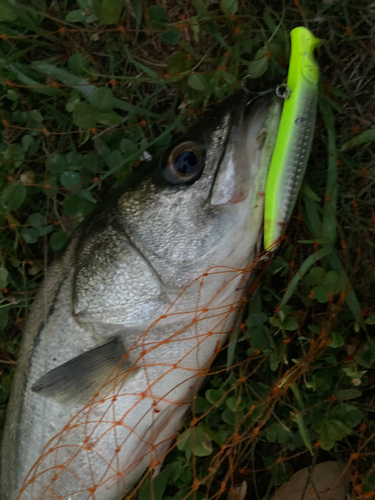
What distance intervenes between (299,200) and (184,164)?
657mm

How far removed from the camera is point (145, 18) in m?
2.14

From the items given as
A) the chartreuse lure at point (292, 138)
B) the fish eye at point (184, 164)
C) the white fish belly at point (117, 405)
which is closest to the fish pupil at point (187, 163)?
the fish eye at point (184, 164)

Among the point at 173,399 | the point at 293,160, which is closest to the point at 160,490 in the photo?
the point at 173,399

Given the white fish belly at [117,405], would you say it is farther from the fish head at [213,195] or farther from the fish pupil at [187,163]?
the fish pupil at [187,163]

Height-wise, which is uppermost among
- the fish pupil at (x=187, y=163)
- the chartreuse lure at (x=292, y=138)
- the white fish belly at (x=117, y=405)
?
the fish pupil at (x=187, y=163)

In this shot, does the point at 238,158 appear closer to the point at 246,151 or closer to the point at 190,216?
the point at 246,151

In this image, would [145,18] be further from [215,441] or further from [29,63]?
[215,441]

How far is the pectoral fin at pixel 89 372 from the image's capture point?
166 cm

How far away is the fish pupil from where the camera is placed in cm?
157

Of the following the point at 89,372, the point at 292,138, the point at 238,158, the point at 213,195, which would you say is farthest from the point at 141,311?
the point at 292,138

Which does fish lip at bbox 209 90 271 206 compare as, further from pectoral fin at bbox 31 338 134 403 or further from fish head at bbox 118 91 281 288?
pectoral fin at bbox 31 338 134 403

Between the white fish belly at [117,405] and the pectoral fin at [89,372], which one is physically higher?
the pectoral fin at [89,372]

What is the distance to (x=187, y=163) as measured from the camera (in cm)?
158

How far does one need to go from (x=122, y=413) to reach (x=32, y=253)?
114 cm
